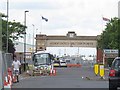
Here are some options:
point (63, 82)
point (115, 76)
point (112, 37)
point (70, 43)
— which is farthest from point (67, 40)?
point (115, 76)

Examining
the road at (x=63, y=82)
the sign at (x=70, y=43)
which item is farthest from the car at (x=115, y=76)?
the sign at (x=70, y=43)

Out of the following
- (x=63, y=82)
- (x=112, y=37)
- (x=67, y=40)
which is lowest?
(x=63, y=82)

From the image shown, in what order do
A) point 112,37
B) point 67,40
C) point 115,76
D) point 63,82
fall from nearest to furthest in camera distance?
point 115,76 < point 63,82 < point 112,37 < point 67,40

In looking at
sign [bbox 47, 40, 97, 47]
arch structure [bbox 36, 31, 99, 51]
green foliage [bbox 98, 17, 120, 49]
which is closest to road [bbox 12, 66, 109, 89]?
green foliage [bbox 98, 17, 120, 49]

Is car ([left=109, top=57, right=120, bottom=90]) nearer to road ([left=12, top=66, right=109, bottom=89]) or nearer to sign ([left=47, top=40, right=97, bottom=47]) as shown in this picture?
road ([left=12, top=66, right=109, bottom=89])

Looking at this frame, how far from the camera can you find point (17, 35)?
236 ft

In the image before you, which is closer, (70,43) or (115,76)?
(115,76)

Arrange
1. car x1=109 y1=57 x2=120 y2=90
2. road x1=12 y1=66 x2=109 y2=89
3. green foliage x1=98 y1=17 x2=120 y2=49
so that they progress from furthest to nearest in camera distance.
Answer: green foliage x1=98 y1=17 x2=120 y2=49 < road x1=12 y1=66 x2=109 y2=89 < car x1=109 y1=57 x2=120 y2=90

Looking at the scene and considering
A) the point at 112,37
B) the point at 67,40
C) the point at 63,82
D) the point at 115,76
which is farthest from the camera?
the point at 67,40

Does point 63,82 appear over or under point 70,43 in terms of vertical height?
under

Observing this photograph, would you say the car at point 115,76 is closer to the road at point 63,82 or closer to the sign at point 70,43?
the road at point 63,82

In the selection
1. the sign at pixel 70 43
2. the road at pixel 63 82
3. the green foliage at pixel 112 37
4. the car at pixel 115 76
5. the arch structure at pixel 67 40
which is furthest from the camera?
the sign at pixel 70 43

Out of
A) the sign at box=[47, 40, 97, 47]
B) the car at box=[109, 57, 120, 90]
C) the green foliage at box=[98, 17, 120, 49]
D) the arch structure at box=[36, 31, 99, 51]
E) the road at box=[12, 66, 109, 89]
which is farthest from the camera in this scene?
the sign at box=[47, 40, 97, 47]

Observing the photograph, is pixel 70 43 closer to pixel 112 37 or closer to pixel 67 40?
pixel 67 40
